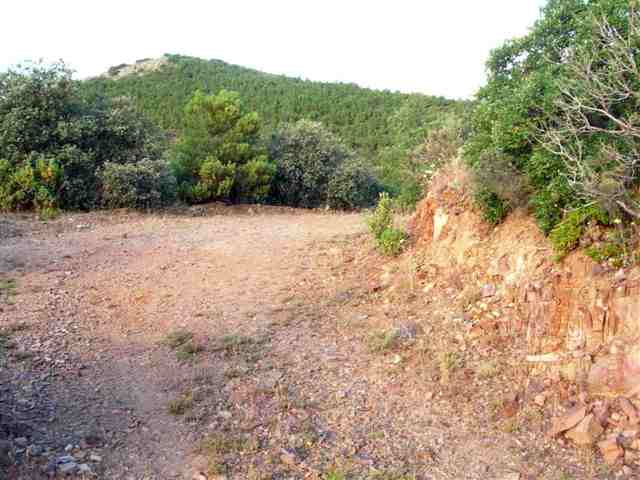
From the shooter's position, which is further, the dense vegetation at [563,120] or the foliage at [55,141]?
the foliage at [55,141]

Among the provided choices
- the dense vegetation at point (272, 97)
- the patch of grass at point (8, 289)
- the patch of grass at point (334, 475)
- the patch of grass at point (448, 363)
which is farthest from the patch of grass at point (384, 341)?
the dense vegetation at point (272, 97)

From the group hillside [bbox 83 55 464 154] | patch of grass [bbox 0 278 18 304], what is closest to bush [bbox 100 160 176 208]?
patch of grass [bbox 0 278 18 304]

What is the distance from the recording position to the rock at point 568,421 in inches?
187

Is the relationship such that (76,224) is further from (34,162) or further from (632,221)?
(632,221)

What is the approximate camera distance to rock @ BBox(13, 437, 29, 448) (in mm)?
4473

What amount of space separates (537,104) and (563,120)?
0.27 meters

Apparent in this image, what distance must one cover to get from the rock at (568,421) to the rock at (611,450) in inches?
9.9

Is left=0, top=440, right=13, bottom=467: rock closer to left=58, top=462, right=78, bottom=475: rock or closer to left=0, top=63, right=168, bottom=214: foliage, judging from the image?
left=58, top=462, right=78, bottom=475: rock

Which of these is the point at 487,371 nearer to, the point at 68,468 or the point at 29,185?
the point at 68,468

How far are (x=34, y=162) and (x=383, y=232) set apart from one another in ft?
30.2

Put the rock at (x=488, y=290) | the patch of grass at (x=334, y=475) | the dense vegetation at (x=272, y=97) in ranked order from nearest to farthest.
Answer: the patch of grass at (x=334, y=475)
the rock at (x=488, y=290)
the dense vegetation at (x=272, y=97)

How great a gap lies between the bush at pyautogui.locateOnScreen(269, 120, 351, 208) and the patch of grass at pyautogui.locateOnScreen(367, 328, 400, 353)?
11.4 metres

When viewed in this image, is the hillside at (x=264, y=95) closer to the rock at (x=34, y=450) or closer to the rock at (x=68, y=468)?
the rock at (x=34, y=450)

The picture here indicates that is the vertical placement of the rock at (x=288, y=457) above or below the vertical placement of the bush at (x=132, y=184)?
below
